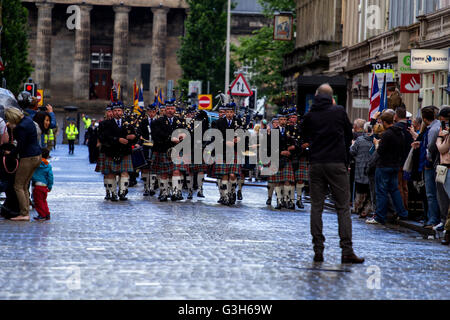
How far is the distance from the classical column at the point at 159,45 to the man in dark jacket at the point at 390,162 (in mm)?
84014

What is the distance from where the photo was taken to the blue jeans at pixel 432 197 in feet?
56.1

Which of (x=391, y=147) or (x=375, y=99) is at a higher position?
(x=375, y=99)

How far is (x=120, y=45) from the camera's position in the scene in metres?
102

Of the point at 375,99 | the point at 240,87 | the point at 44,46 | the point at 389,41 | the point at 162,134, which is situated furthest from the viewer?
the point at 44,46

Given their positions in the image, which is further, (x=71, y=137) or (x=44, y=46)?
(x=44, y=46)

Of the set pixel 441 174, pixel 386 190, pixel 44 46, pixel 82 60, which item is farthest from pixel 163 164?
pixel 82 60

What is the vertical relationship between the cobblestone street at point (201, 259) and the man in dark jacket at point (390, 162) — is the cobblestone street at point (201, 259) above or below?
below

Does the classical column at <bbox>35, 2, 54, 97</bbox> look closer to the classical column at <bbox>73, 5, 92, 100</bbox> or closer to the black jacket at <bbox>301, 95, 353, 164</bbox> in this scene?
the classical column at <bbox>73, 5, 92, 100</bbox>

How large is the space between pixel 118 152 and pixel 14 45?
3667 centimetres

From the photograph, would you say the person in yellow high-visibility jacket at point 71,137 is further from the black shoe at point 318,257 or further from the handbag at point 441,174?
the black shoe at point 318,257

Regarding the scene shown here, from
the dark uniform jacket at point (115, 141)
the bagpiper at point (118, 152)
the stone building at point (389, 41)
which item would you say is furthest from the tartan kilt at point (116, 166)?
the stone building at point (389, 41)

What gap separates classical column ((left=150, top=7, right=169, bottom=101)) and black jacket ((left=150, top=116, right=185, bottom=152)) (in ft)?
260

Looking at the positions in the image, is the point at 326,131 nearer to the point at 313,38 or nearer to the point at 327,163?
the point at 327,163

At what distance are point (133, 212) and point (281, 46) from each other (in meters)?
49.9
